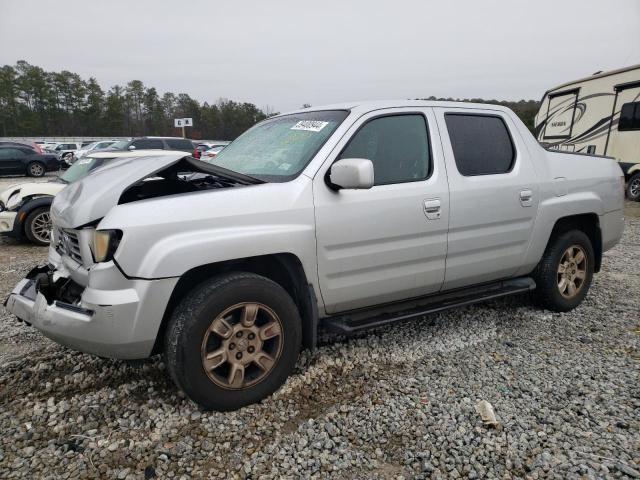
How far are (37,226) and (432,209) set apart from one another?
6.69m

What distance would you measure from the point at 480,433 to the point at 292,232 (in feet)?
5.09

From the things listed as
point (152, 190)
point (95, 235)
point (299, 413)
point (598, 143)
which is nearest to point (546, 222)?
point (299, 413)

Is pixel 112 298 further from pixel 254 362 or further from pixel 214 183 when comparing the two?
pixel 214 183

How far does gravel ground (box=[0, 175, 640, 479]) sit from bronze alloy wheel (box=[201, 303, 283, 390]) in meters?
0.22

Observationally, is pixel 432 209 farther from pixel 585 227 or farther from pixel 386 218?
pixel 585 227

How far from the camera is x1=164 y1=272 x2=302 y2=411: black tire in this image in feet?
7.81

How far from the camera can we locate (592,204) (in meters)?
4.06

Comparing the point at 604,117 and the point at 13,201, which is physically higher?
the point at 604,117

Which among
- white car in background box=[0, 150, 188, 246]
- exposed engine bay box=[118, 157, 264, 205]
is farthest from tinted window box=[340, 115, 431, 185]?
white car in background box=[0, 150, 188, 246]

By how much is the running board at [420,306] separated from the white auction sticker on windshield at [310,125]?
4.34 feet

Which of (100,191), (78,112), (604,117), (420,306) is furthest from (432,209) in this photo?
(78,112)

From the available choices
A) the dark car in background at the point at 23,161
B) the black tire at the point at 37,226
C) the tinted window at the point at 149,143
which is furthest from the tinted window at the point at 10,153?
the black tire at the point at 37,226

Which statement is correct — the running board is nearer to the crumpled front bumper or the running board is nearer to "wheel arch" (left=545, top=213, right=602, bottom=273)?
"wheel arch" (left=545, top=213, right=602, bottom=273)

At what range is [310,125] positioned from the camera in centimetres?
317
